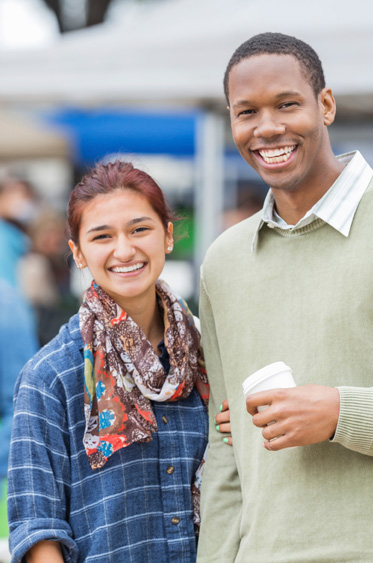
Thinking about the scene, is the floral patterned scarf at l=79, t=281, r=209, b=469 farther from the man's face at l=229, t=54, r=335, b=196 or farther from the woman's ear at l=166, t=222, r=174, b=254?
the man's face at l=229, t=54, r=335, b=196

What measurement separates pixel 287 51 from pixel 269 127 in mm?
207

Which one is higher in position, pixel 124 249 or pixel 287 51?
pixel 287 51

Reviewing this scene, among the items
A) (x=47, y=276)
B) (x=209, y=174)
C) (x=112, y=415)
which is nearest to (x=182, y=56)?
(x=209, y=174)

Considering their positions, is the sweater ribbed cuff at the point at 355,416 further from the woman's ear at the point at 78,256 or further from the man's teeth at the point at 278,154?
the woman's ear at the point at 78,256

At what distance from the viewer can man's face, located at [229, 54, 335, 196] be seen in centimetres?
200

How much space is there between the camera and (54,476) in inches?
82.0

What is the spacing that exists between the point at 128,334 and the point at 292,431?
63 cm

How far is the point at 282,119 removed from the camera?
2.00 metres

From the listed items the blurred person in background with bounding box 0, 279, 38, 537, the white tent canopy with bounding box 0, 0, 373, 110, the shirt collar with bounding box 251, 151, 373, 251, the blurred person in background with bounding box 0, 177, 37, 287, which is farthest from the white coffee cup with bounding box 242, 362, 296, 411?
the blurred person in background with bounding box 0, 177, 37, 287

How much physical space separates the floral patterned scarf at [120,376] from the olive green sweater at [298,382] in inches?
5.8

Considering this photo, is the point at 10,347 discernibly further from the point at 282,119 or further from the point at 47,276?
the point at 47,276

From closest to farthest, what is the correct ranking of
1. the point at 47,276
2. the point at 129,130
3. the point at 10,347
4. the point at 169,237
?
the point at 169,237, the point at 10,347, the point at 129,130, the point at 47,276

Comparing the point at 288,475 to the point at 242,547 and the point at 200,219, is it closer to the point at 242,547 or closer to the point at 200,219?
the point at 242,547

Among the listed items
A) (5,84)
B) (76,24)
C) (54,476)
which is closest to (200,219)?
(5,84)
